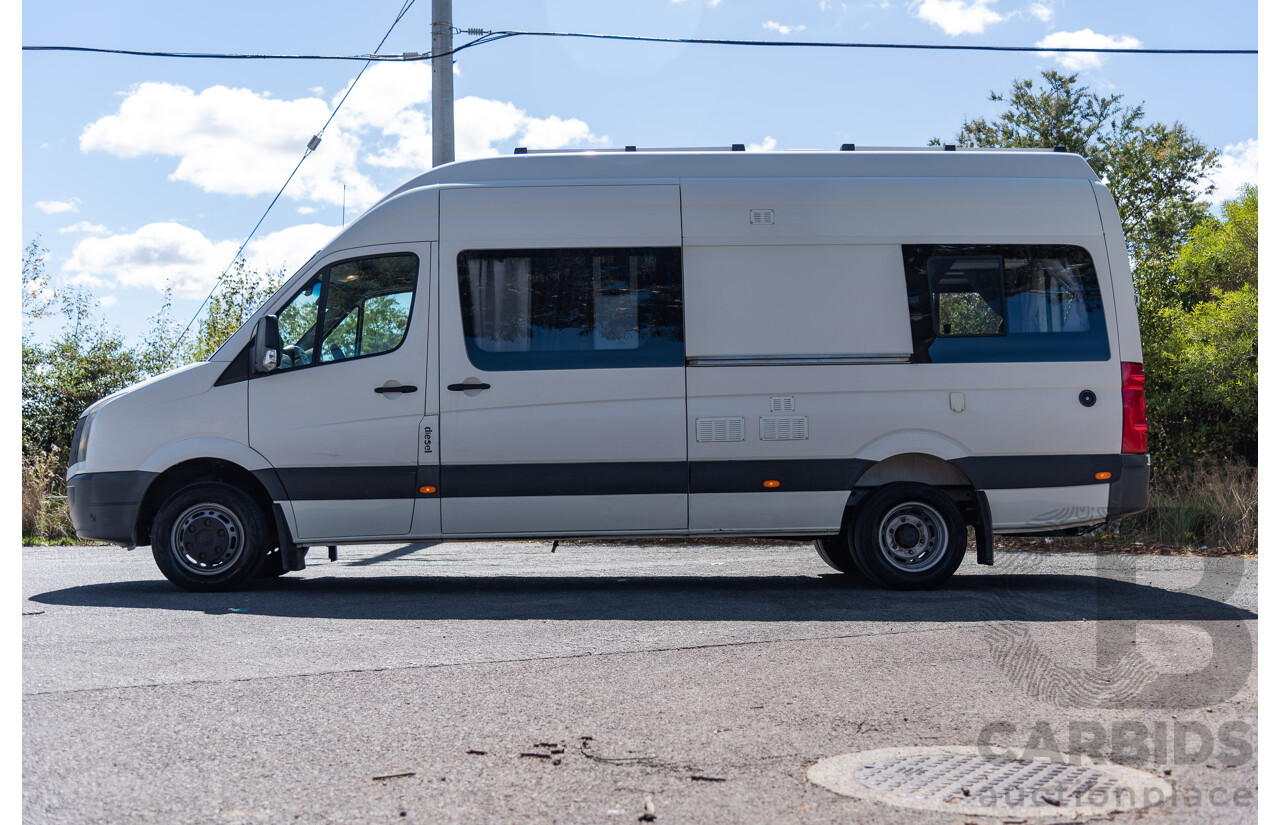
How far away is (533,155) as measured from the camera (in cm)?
844

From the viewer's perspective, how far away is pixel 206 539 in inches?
321

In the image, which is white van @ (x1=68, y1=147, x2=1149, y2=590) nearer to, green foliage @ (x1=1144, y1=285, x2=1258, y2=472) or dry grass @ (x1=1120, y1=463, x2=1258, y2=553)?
dry grass @ (x1=1120, y1=463, x2=1258, y2=553)

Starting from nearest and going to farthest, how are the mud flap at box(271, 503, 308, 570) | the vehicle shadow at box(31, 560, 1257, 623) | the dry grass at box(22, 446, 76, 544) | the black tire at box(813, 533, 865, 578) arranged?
the vehicle shadow at box(31, 560, 1257, 623), the mud flap at box(271, 503, 308, 570), the black tire at box(813, 533, 865, 578), the dry grass at box(22, 446, 76, 544)

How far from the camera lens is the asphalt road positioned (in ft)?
12.0

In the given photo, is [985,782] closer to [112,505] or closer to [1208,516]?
[112,505]

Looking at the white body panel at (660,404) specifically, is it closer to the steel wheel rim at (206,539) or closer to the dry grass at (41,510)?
the steel wheel rim at (206,539)

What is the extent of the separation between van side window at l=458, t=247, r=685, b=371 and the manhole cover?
4505 mm

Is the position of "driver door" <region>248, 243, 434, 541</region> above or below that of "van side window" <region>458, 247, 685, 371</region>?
below

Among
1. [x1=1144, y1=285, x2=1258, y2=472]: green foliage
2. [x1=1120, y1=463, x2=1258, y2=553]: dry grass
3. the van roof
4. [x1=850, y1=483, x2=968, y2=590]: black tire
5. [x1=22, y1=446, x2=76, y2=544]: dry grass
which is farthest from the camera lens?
[x1=22, y1=446, x2=76, y2=544]: dry grass

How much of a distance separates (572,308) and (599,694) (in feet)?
12.5

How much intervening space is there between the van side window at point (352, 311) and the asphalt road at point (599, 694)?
1.79 meters

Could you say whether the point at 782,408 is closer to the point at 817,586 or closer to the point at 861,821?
the point at 817,586

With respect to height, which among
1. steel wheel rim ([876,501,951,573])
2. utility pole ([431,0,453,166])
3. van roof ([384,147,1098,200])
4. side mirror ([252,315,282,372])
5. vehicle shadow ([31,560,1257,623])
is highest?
utility pole ([431,0,453,166])

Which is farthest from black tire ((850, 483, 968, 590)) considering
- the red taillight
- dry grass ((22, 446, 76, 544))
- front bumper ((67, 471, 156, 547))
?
dry grass ((22, 446, 76, 544))
